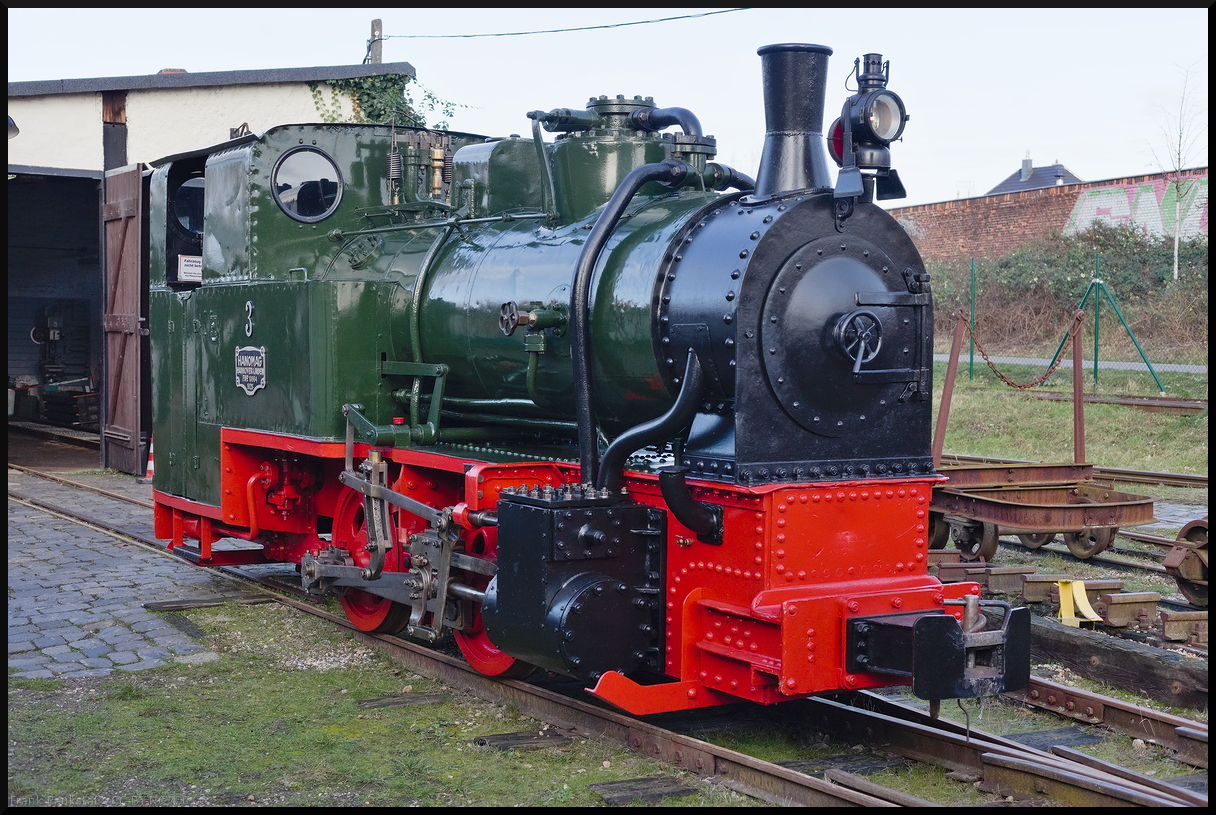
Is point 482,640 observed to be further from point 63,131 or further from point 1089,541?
point 63,131

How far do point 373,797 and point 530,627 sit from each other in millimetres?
864

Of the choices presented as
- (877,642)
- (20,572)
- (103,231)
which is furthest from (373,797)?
(103,231)

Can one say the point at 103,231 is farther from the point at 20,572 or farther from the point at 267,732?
the point at 267,732

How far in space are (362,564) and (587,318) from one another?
255cm

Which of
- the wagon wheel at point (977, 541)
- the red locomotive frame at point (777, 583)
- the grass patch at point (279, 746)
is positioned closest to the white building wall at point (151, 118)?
the wagon wheel at point (977, 541)

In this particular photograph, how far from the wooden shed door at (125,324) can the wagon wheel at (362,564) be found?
873 centimetres

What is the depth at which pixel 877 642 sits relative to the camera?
444cm

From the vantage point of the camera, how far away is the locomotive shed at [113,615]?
477cm

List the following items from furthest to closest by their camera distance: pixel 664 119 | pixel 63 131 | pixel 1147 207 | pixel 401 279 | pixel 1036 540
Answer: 1. pixel 1147 207
2. pixel 63 131
3. pixel 1036 540
4. pixel 401 279
5. pixel 664 119

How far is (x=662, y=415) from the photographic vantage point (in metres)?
4.82

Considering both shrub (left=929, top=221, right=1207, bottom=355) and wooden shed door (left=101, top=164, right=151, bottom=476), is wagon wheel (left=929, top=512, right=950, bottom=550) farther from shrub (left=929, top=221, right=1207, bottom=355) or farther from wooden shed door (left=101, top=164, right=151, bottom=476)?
shrub (left=929, top=221, right=1207, bottom=355)

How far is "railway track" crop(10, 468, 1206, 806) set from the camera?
13.0 ft

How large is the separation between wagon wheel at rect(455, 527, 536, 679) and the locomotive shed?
33 centimetres

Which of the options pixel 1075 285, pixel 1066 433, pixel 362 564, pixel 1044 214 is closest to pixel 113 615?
pixel 362 564
